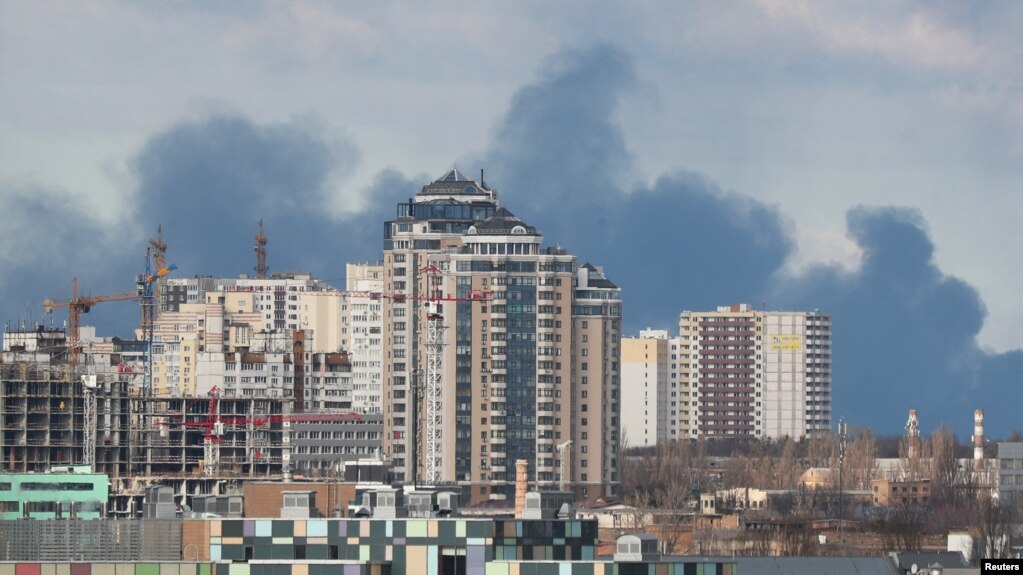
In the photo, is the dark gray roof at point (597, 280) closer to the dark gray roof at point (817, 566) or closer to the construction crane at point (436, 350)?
the construction crane at point (436, 350)

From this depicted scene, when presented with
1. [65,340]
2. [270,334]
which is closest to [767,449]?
[270,334]

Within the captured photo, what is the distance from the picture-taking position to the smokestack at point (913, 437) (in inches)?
5927

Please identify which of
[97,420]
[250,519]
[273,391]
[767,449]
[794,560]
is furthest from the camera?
[767,449]

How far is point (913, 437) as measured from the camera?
513 feet

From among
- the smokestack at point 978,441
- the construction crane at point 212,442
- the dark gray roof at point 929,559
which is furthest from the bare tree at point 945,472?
the dark gray roof at point 929,559

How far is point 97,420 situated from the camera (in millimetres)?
133000

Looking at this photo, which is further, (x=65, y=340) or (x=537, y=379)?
(x=65, y=340)

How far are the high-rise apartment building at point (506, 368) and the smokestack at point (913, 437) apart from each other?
2309 centimetres

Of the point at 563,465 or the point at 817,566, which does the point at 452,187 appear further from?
the point at 817,566

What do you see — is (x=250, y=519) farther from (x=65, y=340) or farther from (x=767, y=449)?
(x=767, y=449)

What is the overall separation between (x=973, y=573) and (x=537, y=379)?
73345 millimetres

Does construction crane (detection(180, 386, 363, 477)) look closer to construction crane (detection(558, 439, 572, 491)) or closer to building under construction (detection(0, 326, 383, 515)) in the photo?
building under construction (detection(0, 326, 383, 515))

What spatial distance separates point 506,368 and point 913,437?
3273cm

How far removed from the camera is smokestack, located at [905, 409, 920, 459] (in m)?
151
